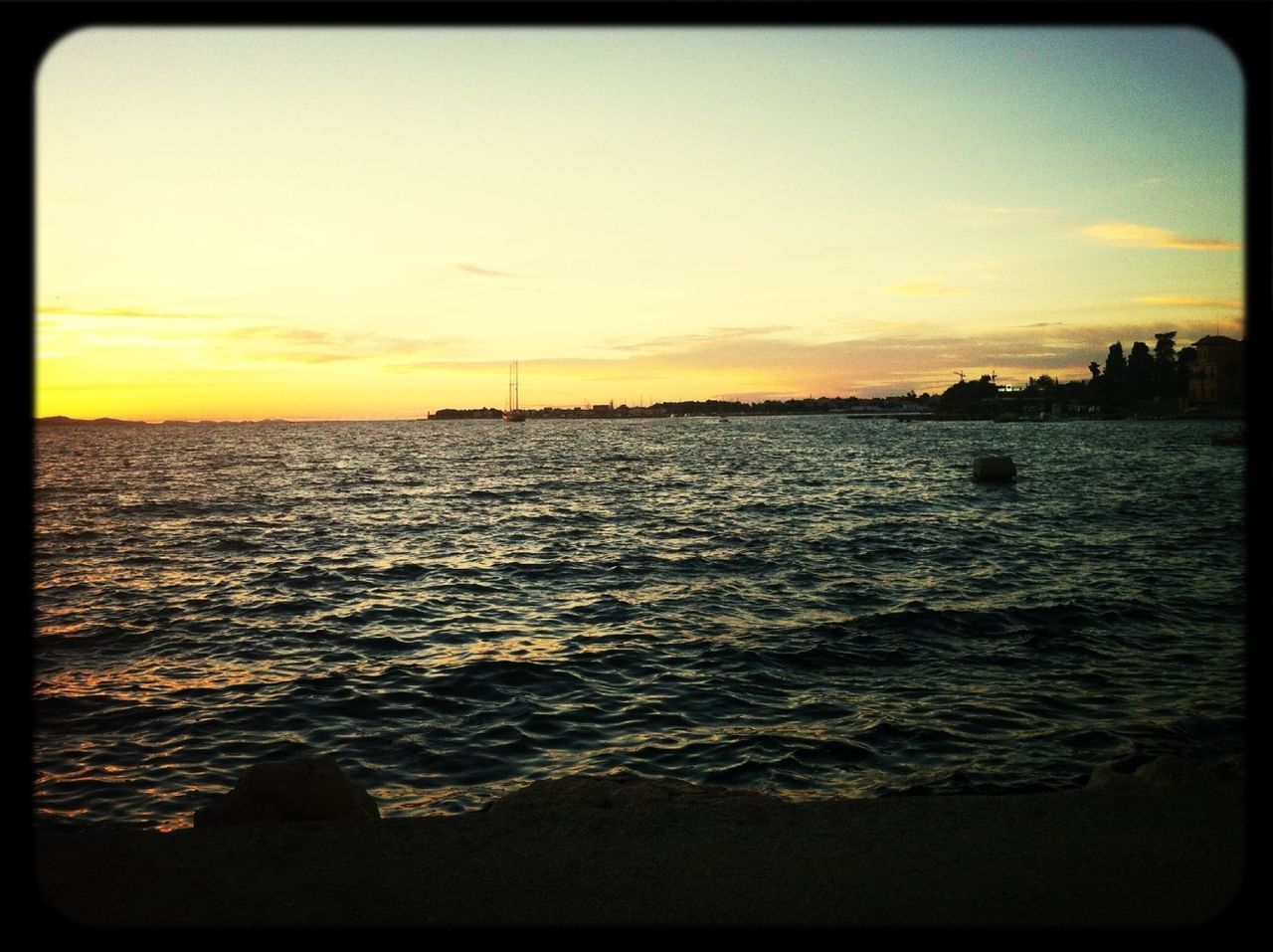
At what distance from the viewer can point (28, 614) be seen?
2332 mm

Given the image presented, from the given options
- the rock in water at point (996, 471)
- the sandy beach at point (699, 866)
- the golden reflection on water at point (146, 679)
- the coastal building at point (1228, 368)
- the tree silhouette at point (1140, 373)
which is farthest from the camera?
the tree silhouette at point (1140, 373)

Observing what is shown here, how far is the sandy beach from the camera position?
3.89 meters

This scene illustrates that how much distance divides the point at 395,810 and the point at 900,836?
4.09 metres

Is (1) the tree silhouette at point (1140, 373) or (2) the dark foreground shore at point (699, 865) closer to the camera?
(2) the dark foreground shore at point (699, 865)

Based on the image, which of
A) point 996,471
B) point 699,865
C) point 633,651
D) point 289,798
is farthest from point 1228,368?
point 996,471

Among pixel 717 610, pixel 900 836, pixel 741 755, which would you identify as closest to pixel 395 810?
pixel 741 755

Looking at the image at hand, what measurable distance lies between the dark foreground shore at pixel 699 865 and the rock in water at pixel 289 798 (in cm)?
40

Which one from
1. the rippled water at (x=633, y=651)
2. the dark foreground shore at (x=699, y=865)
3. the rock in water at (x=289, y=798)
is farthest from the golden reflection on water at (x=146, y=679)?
the dark foreground shore at (x=699, y=865)

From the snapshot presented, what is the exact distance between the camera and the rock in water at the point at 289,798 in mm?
5336

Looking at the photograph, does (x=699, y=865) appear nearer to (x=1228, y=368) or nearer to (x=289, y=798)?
(x=289, y=798)

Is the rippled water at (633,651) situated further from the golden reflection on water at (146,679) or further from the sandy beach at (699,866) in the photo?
the sandy beach at (699,866)

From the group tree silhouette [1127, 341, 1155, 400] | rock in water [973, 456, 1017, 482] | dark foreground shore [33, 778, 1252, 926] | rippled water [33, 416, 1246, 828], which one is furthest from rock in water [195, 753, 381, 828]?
tree silhouette [1127, 341, 1155, 400]

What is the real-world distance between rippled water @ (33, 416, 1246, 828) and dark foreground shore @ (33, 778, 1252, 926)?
Result: 7.60ft

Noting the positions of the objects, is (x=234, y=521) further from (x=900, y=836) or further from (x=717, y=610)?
(x=900, y=836)
